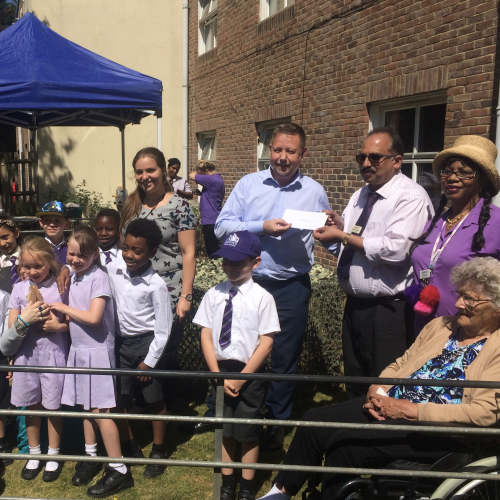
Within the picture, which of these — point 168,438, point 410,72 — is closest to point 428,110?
point 410,72

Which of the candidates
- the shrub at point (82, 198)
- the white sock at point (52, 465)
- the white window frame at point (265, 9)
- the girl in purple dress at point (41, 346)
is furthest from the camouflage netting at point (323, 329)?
the shrub at point (82, 198)

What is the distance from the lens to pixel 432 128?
17.7ft

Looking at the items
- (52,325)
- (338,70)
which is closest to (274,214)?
(52,325)

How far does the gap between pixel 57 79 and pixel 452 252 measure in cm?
419

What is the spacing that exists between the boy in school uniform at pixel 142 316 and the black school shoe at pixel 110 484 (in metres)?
0.17

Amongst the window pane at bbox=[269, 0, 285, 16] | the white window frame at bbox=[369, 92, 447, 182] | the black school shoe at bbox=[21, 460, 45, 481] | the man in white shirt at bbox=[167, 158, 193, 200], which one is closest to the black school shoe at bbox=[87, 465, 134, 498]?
the black school shoe at bbox=[21, 460, 45, 481]

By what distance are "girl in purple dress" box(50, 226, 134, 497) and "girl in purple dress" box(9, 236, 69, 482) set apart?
8cm

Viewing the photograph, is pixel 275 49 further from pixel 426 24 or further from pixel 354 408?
pixel 354 408

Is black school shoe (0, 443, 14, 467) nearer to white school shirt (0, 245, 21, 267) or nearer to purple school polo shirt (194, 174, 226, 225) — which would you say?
white school shirt (0, 245, 21, 267)

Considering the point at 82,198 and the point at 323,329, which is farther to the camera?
the point at 82,198

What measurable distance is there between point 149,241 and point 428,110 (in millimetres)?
3600

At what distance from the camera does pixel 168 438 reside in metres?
3.84

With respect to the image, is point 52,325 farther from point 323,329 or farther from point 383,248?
point 323,329

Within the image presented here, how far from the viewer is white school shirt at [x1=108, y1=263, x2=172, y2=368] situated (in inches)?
125
